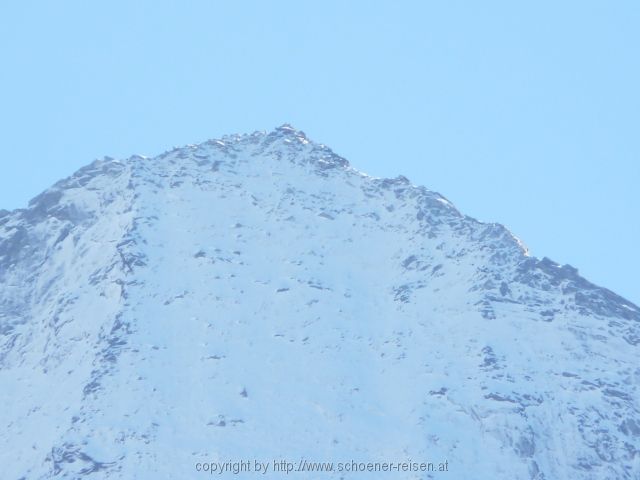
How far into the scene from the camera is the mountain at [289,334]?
135 metres

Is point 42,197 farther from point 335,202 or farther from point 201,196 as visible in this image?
point 335,202

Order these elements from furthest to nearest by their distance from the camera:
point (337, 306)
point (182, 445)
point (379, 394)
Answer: point (337, 306), point (379, 394), point (182, 445)

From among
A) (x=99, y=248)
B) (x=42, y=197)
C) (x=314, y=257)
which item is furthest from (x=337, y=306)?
(x=42, y=197)

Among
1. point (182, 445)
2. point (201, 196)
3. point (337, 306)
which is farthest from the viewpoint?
point (201, 196)

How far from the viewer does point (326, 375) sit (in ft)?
471

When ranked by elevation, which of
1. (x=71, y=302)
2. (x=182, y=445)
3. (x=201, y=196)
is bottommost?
(x=182, y=445)

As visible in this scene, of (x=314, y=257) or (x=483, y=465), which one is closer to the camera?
(x=483, y=465)

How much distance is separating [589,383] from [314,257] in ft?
85.4

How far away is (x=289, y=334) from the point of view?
148 meters

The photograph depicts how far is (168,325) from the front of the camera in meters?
147

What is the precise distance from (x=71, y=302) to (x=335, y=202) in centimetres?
2778

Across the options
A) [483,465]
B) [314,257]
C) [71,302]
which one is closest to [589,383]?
[483,465]

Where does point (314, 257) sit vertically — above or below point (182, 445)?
above

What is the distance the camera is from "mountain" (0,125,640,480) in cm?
13525
